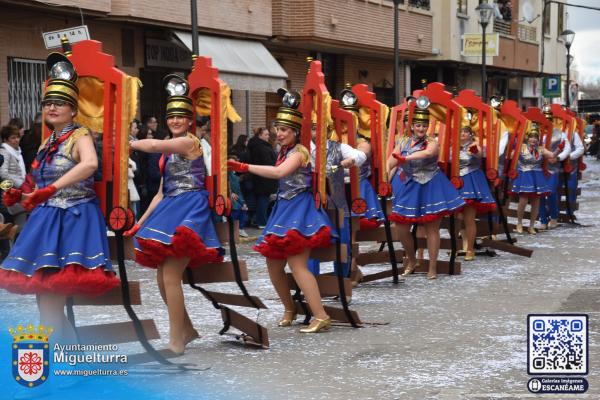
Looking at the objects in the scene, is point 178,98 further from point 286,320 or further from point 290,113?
point 286,320

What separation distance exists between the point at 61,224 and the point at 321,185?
2.47 m

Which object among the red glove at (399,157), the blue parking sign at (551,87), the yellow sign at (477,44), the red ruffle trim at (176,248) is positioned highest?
the yellow sign at (477,44)

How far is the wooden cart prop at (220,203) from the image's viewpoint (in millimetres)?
8062

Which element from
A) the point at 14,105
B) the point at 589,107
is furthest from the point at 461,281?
the point at 589,107

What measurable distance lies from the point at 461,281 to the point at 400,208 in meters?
0.99

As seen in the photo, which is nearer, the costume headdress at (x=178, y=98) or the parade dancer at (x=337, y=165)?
the costume headdress at (x=178, y=98)

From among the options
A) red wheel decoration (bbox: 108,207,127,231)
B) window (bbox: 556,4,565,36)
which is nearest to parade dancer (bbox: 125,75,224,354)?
red wheel decoration (bbox: 108,207,127,231)

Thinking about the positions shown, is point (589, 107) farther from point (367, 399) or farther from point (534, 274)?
point (367, 399)

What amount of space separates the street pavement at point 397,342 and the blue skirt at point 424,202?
2.26 feet

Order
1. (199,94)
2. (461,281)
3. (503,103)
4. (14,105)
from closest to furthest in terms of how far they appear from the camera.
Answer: (199,94) < (461,281) < (503,103) < (14,105)

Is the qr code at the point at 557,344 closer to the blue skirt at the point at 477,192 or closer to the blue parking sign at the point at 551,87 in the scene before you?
the blue skirt at the point at 477,192

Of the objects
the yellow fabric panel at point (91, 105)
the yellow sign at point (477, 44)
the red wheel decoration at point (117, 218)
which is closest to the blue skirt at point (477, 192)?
the yellow fabric panel at point (91, 105)

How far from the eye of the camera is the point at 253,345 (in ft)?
28.2

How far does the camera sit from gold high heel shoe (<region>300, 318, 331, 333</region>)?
917 centimetres
